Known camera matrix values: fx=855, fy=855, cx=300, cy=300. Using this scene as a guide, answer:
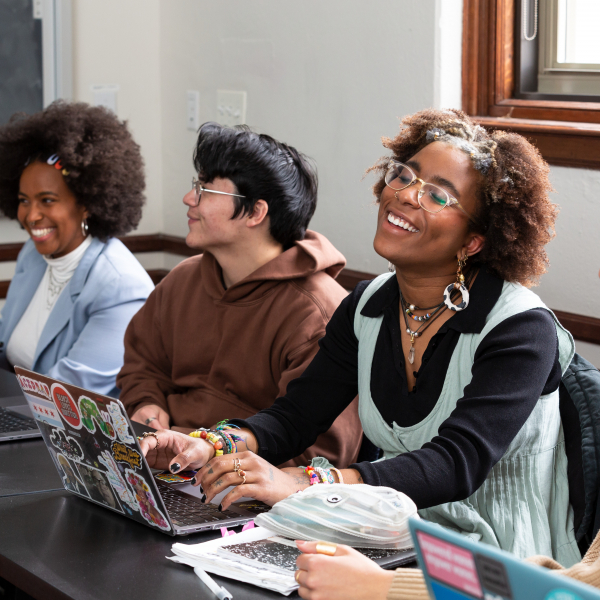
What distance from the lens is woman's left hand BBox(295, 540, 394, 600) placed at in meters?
1.00

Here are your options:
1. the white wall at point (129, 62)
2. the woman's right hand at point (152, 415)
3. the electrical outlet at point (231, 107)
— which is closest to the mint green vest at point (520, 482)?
the woman's right hand at point (152, 415)

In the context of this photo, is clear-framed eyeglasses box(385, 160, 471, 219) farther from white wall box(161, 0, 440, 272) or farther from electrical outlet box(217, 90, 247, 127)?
electrical outlet box(217, 90, 247, 127)

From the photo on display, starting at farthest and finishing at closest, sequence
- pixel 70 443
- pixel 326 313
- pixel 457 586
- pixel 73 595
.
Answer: pixel 326 313
pixel 70 443
pixel 73 595
pixel 457 586

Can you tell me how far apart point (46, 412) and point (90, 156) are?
4.72 feet

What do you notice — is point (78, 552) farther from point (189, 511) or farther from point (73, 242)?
point (73, 242)

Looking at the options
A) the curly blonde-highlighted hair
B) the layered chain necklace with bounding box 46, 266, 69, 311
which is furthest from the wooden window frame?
the layered chain necklace with bounding box 46, 266, 69, 311

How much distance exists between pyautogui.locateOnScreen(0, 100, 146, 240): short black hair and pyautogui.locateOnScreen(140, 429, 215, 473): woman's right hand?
4.19 ft

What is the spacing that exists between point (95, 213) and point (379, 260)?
2.94 feet

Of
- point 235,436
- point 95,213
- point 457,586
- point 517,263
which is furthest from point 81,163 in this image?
point 457,586

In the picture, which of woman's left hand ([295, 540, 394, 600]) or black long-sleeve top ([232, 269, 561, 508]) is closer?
woman's left hand ([295, 540, 394, 600])

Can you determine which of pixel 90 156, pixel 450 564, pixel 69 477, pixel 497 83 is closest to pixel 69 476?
pixel 69 477

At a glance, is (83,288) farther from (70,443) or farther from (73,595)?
(73,595)

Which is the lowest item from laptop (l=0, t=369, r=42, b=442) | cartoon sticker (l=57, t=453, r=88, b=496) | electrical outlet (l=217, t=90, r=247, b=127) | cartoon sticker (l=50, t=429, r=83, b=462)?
laptop (l=0, t=369, r=42, b=442)

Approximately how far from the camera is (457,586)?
0.72 metres
